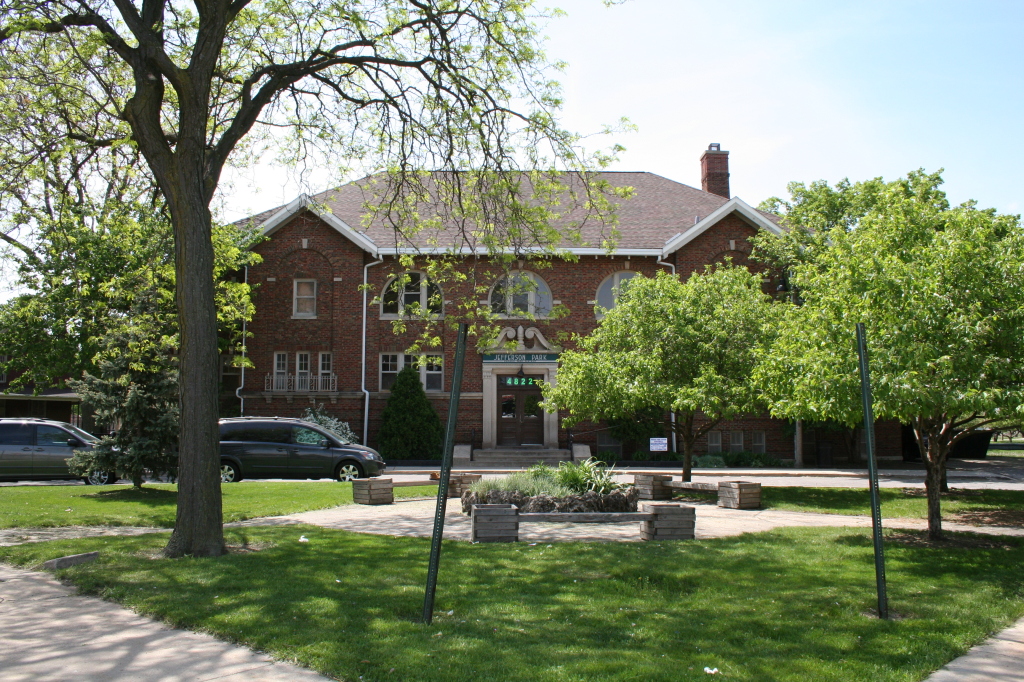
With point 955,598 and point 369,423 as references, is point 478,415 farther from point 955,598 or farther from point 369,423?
point 955,598

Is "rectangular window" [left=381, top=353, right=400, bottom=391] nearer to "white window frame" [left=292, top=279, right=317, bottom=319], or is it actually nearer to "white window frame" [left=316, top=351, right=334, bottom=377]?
"white window frame" [left=316, top=351, right=334, bottom=377]

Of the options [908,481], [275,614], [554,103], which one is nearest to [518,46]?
[554,103]

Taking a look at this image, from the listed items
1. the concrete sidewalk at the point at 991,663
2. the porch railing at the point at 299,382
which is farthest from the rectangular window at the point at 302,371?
the concrete sidewalk at the point at 991,663

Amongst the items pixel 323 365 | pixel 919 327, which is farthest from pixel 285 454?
pixel 919 327

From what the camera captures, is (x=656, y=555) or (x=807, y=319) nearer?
(x=656, y=555)

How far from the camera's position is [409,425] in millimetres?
26703

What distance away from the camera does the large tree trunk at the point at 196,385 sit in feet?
29.3

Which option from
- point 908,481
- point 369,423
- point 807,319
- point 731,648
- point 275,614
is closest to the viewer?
point 731,648

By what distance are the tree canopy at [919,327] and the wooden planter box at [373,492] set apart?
297 inches

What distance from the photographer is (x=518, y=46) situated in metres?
12.1

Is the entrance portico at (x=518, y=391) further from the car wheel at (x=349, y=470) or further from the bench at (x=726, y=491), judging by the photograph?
the bench at (x=726, y=491)

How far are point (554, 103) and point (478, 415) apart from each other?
17.0 meters

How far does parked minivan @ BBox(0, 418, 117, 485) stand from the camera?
63.0 feet

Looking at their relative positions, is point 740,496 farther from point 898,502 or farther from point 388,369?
point 388,369
